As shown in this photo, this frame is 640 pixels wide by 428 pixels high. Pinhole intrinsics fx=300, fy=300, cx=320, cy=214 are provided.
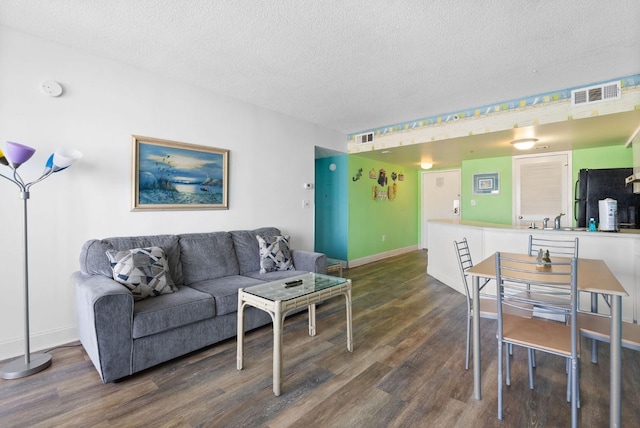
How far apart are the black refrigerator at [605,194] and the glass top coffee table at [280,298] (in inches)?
163

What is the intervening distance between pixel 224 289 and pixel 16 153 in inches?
68.1

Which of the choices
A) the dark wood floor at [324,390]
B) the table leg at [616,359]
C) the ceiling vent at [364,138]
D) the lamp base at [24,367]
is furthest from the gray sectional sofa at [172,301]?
the ceiling vent at [364,138]

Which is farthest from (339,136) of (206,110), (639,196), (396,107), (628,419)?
(628,419)

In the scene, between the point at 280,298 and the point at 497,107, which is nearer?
the point at 280,298

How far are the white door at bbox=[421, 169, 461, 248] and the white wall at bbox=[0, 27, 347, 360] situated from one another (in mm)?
5497

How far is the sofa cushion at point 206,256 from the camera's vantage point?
9.73 feet

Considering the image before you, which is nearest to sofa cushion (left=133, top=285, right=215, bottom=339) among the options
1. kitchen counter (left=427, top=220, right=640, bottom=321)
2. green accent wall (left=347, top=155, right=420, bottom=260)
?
kitchen counter (left=427, top=220, right=640, bottom=321)

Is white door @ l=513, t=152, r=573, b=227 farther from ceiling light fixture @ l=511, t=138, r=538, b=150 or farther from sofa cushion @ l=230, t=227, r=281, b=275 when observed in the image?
sofa cushion @ l=230, t=227, r=281, b=275

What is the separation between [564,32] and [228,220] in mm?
3582

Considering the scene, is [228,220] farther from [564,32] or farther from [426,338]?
[564,32]

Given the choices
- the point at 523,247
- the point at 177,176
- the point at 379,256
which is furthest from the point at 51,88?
the point at 379,256

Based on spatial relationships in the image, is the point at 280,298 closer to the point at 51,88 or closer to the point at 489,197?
the point at 51,88

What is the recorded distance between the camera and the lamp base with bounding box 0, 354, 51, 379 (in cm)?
203

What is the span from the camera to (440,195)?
7418mm
